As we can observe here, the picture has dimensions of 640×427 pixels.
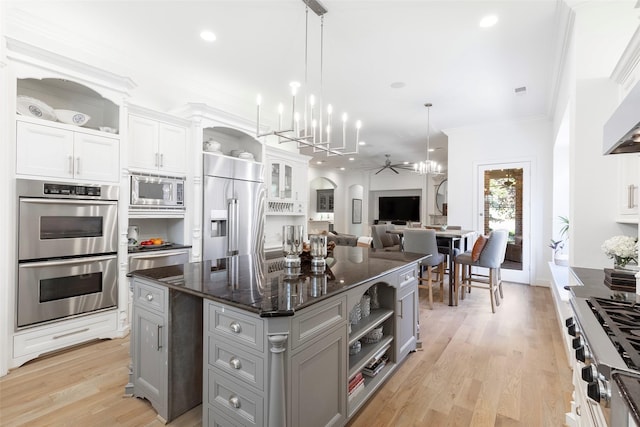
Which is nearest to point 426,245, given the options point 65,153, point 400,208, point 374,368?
point 374,368

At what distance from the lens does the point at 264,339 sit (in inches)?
50.1

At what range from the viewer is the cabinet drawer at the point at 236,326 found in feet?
4.25

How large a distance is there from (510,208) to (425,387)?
14.7 ft

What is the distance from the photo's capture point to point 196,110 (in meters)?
3.57

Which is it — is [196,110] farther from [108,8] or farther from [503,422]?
[503,422]

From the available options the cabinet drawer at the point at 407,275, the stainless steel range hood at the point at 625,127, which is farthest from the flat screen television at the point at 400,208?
the stainless steel range hood at the point at 625,127

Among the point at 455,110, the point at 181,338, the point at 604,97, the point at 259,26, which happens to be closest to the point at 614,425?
the point at 181,338

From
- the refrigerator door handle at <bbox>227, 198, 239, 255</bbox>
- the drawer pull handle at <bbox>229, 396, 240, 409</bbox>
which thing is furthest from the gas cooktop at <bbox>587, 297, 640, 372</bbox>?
the refrigerator door handle at <bbox>227, 198, 239, 255</bbox>

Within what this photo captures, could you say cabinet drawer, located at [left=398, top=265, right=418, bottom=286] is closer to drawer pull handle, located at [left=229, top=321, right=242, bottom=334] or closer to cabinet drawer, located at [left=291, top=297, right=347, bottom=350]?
cabinet drawer, located at [left=291, top=297, right=347, bottom=350]

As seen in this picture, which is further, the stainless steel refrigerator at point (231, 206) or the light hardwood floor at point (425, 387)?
the stainless steel refrigerator at point (231, 206)

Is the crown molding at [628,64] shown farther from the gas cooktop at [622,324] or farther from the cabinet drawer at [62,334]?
the cabinet drawer at [62,334]

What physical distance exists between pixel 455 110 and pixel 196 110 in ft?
12.8

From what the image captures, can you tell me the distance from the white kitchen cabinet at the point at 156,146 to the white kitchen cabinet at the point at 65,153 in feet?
0.87

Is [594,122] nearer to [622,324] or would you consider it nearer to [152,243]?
[622,324]
